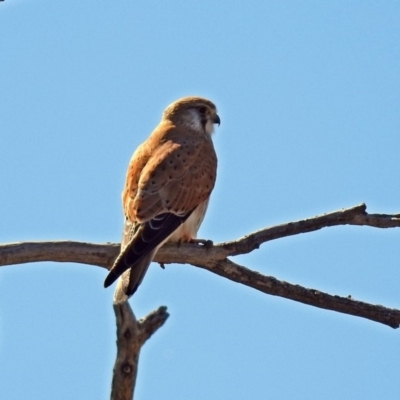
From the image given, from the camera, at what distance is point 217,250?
6516 millimetres

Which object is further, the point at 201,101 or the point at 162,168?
the point at 201,101

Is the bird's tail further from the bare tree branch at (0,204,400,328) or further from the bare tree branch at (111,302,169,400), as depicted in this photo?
the bare tree branch at (111,302,169,400)

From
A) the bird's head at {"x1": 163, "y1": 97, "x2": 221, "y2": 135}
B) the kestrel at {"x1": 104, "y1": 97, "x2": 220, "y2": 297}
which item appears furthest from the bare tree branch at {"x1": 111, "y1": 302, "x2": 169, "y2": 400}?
the bird's head at {"x1": 163, "y1": 97, "x2": 221, "y2": 135}

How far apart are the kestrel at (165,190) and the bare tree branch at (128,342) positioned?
5.10ft

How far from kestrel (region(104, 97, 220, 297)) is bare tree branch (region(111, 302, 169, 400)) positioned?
1.55 meters

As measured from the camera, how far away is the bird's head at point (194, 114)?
8234mm

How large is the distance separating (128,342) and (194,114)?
4.04 m

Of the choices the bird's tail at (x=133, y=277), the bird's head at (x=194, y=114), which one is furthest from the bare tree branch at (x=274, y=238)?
the bird's head at (x=194, y=114)

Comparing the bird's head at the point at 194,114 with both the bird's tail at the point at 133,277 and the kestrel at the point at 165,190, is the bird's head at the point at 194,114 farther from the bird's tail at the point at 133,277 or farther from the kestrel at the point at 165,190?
the bird's tail at the point at 133,277

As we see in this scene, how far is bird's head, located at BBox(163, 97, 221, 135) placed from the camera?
8.23m

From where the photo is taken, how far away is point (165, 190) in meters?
7.21

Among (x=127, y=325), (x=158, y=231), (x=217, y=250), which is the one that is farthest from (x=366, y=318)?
(x=127, y=325)

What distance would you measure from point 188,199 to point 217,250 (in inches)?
33.6

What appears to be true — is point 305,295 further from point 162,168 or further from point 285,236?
point 162,168
